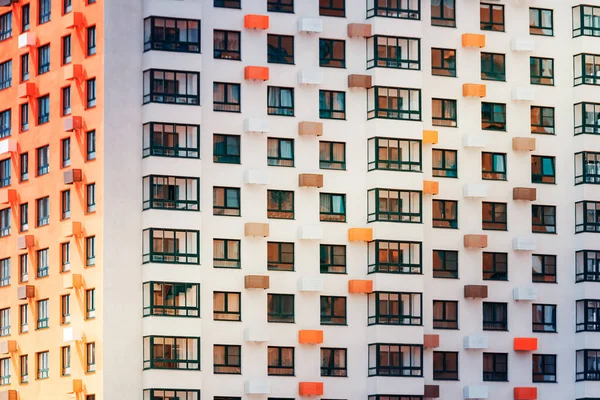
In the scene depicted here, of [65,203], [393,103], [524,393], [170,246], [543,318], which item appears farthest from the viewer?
[543,318]

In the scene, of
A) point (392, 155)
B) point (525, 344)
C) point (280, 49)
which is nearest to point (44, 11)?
point (280, 49)

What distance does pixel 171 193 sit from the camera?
94.2m

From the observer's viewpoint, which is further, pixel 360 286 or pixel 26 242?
pixel 26 242

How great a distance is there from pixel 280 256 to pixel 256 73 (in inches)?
369

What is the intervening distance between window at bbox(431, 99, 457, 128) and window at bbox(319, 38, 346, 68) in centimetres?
539

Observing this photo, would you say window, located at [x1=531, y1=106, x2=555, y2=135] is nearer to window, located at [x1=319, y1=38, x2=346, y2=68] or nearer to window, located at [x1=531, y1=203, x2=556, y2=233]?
window, located at [x1=531, y1=203, x2=556, y2=233]

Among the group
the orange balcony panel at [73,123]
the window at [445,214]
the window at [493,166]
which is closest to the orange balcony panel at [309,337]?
the window at [445,214]

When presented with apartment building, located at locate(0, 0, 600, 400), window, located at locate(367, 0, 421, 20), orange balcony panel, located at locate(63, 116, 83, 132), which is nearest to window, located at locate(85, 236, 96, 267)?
apartment building, located at locate(0, 0, 600, 400)

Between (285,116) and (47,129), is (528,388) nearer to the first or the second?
(285,116)

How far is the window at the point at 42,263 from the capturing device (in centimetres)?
9887

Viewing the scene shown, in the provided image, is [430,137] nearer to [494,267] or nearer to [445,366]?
[494,267]

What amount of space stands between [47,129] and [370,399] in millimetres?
22040

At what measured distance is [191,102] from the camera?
95.1 metres

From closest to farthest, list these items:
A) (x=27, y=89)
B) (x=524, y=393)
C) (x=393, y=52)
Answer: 1. (x=393, y=52)
2. (x=524, y=393)
3. (x=27, y=89)
